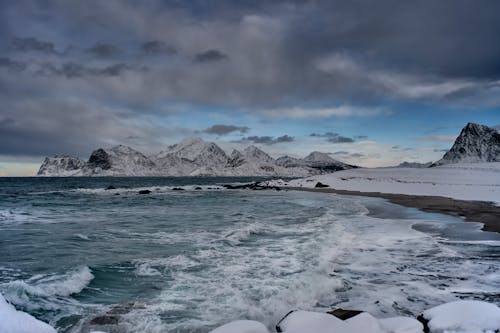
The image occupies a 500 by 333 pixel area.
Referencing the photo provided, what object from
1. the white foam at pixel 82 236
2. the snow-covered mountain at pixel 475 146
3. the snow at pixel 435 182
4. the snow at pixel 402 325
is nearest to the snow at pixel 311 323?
the snow at pixel 402 325

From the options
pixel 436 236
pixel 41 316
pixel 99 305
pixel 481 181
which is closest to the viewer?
pixel 41 316

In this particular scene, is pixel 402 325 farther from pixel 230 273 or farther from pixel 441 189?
pixel 441 189

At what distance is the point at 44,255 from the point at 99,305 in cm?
621

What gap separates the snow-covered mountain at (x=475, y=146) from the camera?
102 meters

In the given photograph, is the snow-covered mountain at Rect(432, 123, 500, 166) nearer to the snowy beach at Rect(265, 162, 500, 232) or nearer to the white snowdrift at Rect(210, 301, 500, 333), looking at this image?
the snowy beach at Rect(265, 162, 500, 232)

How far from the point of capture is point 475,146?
4235 inches

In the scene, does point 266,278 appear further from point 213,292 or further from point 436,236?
point 436,236

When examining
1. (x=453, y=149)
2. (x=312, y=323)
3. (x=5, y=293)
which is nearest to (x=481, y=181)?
(x=312, y=323)

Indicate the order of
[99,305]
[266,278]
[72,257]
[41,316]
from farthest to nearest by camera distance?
[72,257] < [266,278] < [99,305] < [41,316]

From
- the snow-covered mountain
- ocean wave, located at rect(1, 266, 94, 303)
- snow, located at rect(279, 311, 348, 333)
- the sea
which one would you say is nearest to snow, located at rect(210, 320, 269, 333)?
snow, located at rect(279, 311, 348, 333)

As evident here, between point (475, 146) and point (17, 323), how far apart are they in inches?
5017

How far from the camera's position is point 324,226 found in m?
19.5

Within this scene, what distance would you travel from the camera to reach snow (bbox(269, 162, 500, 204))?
1469 inches

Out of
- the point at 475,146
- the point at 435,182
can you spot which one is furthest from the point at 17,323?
the point at 475,146
